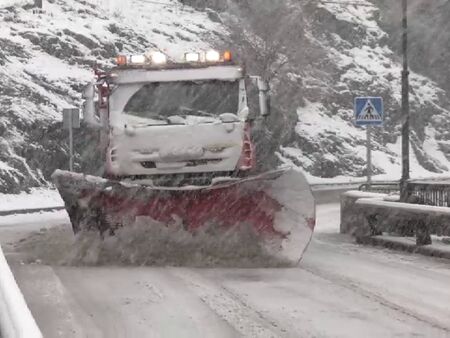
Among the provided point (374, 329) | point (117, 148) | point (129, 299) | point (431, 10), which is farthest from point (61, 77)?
point (431, 10)

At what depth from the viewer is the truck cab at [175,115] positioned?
951cm

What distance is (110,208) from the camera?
9164mm

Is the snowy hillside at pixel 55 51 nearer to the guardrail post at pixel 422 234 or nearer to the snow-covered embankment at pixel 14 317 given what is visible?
the guardrail post at pixel 422 234

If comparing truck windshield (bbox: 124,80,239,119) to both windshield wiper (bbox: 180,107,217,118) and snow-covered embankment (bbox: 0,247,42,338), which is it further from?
snow-covered embankment (bbox: 0,247,42,338)

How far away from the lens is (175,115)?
9.84 meters

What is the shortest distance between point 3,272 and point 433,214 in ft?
24.1

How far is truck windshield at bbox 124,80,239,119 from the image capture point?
990 centimetres

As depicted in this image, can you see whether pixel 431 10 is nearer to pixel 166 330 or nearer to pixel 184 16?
pixel 184 16

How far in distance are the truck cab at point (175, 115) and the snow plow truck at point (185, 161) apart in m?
0.01

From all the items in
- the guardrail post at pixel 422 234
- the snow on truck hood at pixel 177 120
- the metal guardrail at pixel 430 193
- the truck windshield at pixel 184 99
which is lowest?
the guardrail post at pixel 422 234

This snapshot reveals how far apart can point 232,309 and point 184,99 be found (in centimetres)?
409

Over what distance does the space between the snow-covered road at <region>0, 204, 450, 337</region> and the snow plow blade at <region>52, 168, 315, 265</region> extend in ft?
1.59

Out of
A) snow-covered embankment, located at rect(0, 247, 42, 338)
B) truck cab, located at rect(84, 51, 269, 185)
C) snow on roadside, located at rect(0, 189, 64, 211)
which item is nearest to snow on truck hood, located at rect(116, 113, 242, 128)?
truck cab, located at rect(84, 51, 269, 185)

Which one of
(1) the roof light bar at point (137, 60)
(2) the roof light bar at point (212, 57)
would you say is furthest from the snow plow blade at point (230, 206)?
(2) the roof light bar at point (212, 57)
